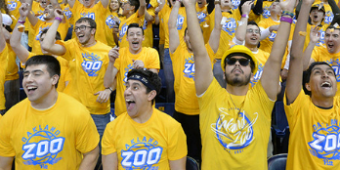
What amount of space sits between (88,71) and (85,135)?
1.57m

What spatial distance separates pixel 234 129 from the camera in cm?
251

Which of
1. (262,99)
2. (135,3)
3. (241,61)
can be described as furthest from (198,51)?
(135,3)

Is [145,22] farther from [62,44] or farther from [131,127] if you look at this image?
[131,127]

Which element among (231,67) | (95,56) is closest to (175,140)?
(231,67)

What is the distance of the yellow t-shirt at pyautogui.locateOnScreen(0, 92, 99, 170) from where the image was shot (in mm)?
2486

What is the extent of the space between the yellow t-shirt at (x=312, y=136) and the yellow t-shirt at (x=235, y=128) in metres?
0.37

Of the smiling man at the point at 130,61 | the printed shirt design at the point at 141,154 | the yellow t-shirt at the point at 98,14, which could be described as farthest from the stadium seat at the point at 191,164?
the yellow t-shirt at the point at 98,14

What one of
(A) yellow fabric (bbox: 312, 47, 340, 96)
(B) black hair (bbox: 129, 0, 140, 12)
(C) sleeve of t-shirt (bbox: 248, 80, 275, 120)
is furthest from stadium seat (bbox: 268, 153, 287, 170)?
(B) black hair (bbox: 129, 0, 140, 12)

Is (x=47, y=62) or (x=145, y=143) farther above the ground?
(x=47, y=62)

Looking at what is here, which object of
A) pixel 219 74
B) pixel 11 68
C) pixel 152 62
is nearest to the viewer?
pixel 152 62

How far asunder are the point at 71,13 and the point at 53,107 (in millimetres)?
4565

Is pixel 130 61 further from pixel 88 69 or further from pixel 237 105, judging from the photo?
pixel 237 105

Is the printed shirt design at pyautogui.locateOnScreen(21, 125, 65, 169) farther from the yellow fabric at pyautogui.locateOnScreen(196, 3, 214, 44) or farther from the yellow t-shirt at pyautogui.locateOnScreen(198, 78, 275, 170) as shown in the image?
the yellow fabric at pyautogui.locateOnScreen(196, 3, 214, 44)

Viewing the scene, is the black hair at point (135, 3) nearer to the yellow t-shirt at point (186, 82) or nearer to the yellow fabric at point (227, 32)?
the yellow fabric at point (227, 32)
